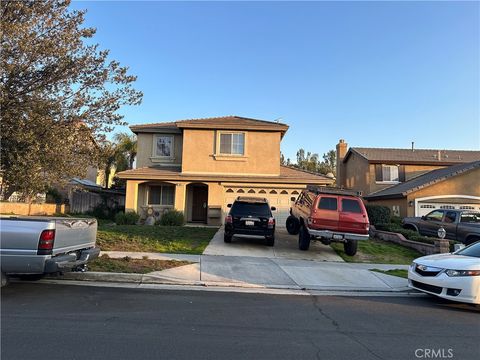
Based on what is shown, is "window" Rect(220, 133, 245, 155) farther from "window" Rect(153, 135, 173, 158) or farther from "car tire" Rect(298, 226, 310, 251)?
"car tire" Rect(298, 226, 310, 251)

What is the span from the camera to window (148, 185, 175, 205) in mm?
24250

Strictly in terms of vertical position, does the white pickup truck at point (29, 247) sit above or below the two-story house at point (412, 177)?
below

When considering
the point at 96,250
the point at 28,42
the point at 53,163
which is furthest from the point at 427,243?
the point at 28,42

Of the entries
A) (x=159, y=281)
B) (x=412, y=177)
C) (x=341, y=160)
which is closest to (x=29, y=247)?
(x=159, y=281)

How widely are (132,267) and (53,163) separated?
4088 millimetres

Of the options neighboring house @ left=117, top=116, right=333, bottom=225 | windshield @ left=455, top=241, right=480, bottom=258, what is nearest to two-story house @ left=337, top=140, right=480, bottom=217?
neighboring house @ left=117, top=116, right=333, bottom=225

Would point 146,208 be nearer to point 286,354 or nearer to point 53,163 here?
point 53,163

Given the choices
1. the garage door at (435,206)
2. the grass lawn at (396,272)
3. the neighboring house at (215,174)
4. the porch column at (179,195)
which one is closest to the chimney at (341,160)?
the garage door at (435,206)

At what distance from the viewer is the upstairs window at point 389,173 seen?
104ft

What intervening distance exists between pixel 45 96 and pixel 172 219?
1054cm

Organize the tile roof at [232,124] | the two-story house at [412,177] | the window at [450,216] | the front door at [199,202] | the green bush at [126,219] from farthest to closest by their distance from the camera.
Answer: the two-story house at [412,177] → the front door at [199,202] → the tile roof at [232,124] → the green bush at [126,219] → the window at [450,216]

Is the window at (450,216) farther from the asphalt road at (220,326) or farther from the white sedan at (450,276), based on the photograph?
the asphalt road at (220,326)

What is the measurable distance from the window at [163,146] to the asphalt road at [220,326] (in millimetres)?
17159

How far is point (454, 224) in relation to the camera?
17453 mm
